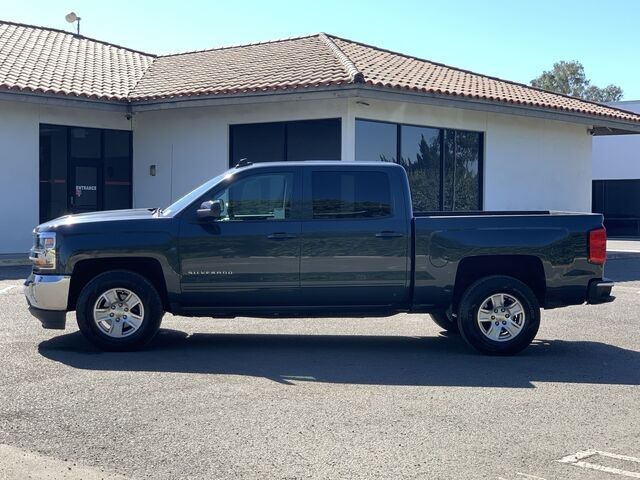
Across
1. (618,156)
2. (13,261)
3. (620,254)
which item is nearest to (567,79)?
(618,156)

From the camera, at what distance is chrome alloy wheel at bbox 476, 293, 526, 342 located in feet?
29.3

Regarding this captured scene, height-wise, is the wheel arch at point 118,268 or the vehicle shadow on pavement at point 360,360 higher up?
the wheel arch at point 118,268

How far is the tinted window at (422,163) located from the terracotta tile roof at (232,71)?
1213mm

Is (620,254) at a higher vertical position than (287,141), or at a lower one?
lower

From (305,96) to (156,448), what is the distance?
504 inches

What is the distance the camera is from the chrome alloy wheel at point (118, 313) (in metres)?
8.77

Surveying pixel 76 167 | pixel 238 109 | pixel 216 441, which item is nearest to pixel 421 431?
pixel 216 441

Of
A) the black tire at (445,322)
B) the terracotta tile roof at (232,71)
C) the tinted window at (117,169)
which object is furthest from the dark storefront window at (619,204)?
the black tire at (445,322)

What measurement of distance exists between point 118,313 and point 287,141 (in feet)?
35.0

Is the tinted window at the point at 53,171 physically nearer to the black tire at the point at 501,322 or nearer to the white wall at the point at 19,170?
the white wall at the point at 19,170

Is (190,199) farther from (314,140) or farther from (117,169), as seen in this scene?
(117,169)

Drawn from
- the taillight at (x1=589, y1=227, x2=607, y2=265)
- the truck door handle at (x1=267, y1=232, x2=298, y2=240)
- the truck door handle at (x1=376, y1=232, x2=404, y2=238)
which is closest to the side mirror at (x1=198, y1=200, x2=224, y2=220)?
the truck door handle at (x1=267, y1=232, x2=298, y2=240)

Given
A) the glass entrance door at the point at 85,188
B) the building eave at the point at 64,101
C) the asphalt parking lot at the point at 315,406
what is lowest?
the asphalt parking lot at the point at 315,406

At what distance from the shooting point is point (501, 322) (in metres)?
8.98
